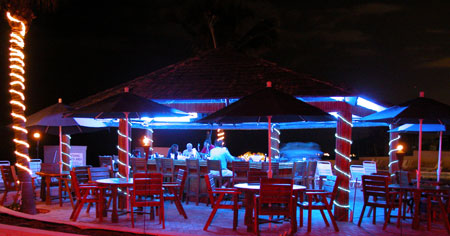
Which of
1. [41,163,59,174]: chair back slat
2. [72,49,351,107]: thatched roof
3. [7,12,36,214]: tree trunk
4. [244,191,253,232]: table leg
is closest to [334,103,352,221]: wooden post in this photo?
[72,49,351,107]: thatched roof

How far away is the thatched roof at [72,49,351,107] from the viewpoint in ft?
37.0

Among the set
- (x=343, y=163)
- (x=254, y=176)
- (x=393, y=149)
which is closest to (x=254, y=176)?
(x=254, y=176)

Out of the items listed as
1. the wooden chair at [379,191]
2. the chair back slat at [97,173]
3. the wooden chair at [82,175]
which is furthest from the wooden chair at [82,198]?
the wooden chair at [379,191]

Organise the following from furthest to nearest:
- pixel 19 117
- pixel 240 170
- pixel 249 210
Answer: pixel 240 170 < pixel 19 117 < pixel 249 210

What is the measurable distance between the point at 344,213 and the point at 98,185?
16.8 feet

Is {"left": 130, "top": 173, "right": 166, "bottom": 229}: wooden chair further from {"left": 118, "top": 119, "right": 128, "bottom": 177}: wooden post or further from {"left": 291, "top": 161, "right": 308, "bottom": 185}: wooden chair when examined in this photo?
{"left": 291, "top": 161, "right": 308, "bottom": 185}: wooden chair

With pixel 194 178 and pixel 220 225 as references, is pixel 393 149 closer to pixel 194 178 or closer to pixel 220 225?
pixel 194 178

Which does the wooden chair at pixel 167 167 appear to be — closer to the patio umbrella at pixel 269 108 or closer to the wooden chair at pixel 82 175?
the wooden chair at pixel 82 175

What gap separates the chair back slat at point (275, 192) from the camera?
7.59 meters

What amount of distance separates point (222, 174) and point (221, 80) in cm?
244

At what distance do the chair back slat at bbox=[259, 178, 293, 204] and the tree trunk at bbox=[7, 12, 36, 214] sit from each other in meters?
5.06

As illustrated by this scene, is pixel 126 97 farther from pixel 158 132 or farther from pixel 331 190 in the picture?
pixel 158 132

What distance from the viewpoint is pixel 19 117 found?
980 cm

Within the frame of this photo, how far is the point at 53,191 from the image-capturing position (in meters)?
14.4
